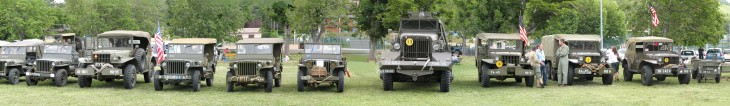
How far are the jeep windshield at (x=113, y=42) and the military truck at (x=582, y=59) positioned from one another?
45.4 ft

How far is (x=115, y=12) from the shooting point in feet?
237

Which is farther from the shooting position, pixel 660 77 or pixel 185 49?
pixel 660 77

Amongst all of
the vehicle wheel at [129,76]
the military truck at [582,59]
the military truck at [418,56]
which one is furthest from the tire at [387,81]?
the vehicle wheel at [129,76]

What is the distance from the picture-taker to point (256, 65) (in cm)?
2212

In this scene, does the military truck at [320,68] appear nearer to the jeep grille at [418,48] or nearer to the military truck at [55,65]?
the jeep grille at [418,48]

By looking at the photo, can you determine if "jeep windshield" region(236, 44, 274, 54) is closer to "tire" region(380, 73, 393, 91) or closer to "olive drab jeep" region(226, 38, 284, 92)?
"olive drab jeep" region(226, 38, 284, 92)

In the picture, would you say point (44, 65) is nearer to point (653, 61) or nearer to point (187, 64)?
point (187, 64)

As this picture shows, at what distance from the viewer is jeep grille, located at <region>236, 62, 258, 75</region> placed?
22188 mm

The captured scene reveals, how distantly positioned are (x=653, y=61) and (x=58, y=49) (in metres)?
19.2

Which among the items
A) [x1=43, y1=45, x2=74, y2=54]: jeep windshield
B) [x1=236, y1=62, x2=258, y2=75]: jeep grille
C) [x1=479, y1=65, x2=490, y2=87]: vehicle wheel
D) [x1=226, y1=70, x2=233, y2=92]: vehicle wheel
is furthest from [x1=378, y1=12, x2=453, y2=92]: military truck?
[x1=43, y1=45, x2=74, y2=54]: jeep windshield

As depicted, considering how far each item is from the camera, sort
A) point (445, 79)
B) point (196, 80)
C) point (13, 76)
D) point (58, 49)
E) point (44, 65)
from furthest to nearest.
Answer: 1. point (58, 49)
2. point (13, 76)
3. point (44, 65)
4. point (196, 80)
5. point (445, 79)

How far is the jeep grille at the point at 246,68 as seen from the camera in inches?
874

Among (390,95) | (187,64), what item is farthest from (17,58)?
(390,95)

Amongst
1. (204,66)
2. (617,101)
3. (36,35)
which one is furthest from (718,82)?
(36,35)
